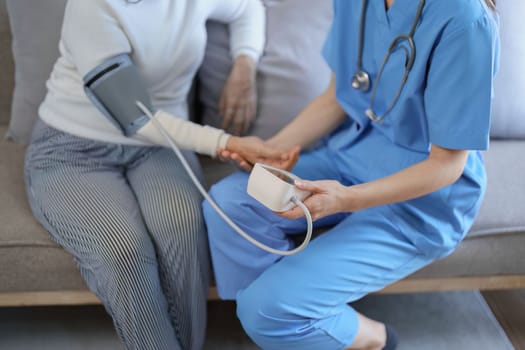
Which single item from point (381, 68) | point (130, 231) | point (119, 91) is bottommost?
point (130, 231)

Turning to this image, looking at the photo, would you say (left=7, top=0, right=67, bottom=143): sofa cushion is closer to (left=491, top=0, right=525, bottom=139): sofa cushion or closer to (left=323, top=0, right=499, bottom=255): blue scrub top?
(left=323, top=0, right=499, bottom=255): blue scrub top

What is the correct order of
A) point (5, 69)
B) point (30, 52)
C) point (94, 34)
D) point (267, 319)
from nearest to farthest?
point (267, 319)
point (94, 34)
point (30, 52)
point (5, 69)

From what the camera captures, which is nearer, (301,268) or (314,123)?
(301,268)

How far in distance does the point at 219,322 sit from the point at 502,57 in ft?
3.28

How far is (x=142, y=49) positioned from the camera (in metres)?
1.21

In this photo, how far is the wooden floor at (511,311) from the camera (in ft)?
4.81

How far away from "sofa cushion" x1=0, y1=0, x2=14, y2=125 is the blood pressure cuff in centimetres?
45

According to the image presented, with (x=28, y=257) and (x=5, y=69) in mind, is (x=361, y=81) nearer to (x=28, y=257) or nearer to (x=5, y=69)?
(x=28, y=257)

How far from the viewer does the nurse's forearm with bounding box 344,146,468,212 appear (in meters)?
0.99

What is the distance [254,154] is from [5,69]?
769 millimetres

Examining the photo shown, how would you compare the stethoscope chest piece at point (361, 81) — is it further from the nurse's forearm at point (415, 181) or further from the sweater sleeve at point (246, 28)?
the sweater sleeve at point (246, 28)

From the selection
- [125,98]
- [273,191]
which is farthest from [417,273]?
[125,98]

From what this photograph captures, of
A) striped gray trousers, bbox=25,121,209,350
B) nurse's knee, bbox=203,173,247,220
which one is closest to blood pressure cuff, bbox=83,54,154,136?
striped gray trousers, bbox=25,121,209,350

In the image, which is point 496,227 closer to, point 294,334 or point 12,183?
point 294,334
